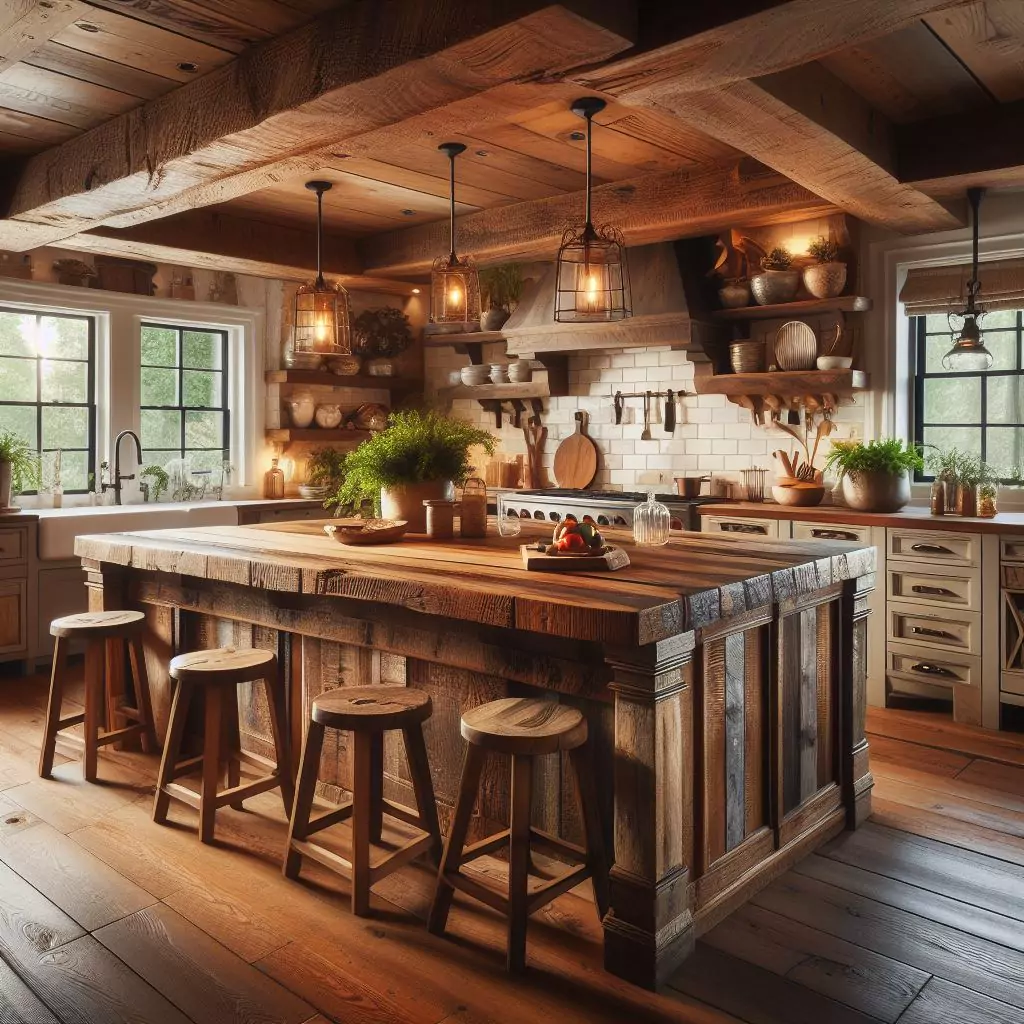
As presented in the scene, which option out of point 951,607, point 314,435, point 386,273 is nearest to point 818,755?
point 951,607

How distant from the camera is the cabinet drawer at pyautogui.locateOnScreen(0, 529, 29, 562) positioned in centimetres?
527

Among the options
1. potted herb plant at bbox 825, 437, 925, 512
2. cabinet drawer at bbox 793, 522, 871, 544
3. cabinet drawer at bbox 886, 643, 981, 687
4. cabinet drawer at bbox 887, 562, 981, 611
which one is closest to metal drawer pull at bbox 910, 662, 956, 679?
cabinet drawer at bbox 886, 643, 981, 687

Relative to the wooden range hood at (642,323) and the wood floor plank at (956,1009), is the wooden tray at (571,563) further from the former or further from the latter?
the wooden range hood at (642,323)

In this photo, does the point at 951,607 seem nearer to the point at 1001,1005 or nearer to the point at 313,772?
the point at 1001,1005

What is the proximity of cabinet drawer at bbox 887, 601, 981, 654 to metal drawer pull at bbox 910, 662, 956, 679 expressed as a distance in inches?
4.1

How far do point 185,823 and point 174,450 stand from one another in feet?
13.1

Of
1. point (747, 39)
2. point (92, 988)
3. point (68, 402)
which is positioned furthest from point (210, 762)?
point (68, 402)

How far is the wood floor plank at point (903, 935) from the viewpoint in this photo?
2.37m

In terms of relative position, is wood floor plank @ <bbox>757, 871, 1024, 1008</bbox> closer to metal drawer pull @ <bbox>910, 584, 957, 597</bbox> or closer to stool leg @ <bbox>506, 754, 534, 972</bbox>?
stool leg @ <bbox>506, 754, 534, 972</bbox>

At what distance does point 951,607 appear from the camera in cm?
454

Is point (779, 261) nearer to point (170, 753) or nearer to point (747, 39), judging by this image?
point (747, 39)

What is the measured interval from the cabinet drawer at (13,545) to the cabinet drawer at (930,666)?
185 inches

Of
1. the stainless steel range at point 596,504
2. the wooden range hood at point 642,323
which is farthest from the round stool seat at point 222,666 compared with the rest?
the wooden range hood at point 642,323

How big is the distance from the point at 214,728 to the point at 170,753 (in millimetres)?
252
